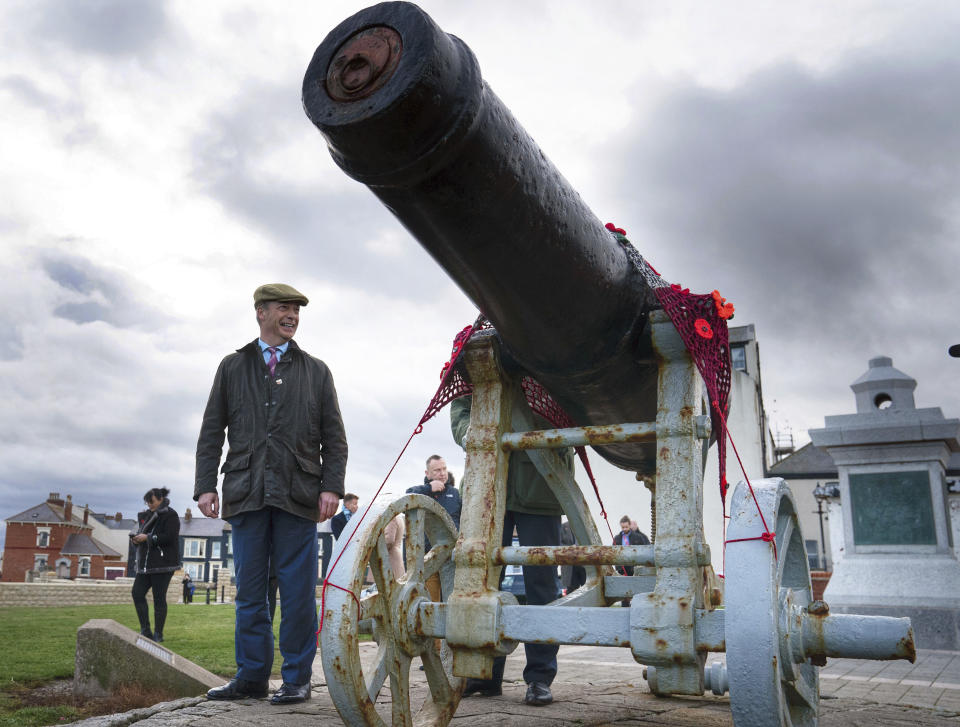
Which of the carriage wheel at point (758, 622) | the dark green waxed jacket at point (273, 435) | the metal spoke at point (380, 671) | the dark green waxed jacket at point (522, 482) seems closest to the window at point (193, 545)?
the dark green waxed jacket at point (273, 435)

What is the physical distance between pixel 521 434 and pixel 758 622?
1.28m

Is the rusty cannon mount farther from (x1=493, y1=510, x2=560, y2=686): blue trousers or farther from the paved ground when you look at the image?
(x1=493, y1=510, x2=560, y2=686): blue trousers

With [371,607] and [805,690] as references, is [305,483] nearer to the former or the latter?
[371,607]

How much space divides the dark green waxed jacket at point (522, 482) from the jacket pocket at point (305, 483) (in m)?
0.76

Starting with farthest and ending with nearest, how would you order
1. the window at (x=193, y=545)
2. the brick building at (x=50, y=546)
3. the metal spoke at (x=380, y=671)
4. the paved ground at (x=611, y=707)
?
the window at (x=193, y=545)
the brick building at (x=50, y=546)
the paved ground at (x=611, y=707)
the metal spoke at (x=380, y=671)

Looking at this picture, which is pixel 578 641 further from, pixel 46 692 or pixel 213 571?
pixel 213 571

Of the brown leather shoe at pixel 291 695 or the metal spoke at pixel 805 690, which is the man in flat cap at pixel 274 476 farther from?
the metal spoke at pixel 805 690

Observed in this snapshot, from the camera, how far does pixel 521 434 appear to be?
3238mm

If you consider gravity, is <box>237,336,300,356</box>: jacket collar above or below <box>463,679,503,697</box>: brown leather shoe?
above

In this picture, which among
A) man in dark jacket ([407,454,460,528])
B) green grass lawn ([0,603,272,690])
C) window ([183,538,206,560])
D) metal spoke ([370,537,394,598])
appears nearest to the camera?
metal spoke ([370,537,394,598])

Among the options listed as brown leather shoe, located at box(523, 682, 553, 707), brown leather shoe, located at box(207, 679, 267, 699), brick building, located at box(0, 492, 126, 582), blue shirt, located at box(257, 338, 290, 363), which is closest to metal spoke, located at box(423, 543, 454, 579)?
brown leather shoe, located at box(523, 682, 553, 707)

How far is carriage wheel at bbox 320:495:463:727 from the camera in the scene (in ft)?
8.72

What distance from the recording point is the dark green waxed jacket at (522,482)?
13.4ft

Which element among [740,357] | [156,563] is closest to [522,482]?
[156,563]
